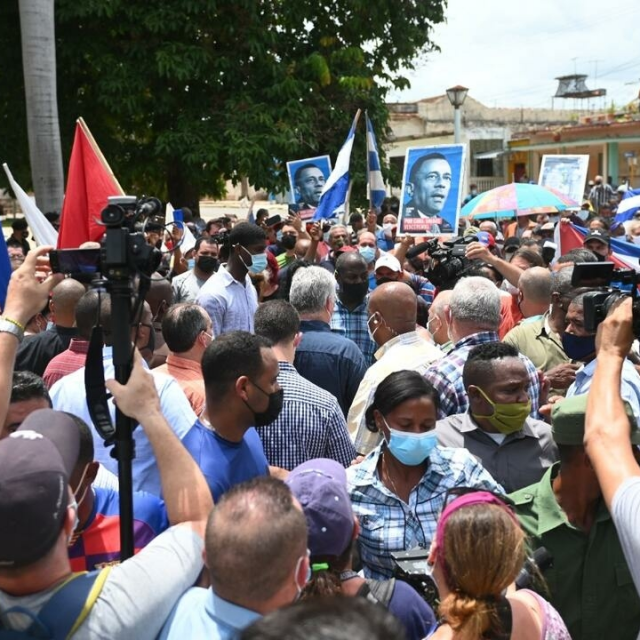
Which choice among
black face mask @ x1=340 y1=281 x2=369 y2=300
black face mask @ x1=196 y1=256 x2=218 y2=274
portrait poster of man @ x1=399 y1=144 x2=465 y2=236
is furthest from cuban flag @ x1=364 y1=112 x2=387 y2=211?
black face mask @ x1=340 y1=281 x2=369 y2=300

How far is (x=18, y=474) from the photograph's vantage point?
2.18 meters

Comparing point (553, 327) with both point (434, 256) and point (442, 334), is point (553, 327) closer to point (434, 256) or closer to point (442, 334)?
point (442, 334)

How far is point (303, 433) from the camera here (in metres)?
4.40

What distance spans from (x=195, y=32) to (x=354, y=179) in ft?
13.5

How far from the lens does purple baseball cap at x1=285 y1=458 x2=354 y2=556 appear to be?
265 centimetres

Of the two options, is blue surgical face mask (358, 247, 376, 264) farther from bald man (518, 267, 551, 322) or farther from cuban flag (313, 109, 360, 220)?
bald man (518, 267, 551, 322)

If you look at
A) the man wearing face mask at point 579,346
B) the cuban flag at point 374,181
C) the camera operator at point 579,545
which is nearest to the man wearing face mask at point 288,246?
the cuban flag at point 374,181

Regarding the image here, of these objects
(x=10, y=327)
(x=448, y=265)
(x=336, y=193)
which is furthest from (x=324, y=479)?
(x=336, y=193)

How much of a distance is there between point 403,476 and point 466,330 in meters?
1.62

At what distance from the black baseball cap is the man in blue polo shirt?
0.38 m

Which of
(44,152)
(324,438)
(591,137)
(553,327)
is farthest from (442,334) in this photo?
(591,137)

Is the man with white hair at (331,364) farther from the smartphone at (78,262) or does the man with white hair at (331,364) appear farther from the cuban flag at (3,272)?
the smartphone at (78,262)

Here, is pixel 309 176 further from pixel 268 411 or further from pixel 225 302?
pixel 268 411

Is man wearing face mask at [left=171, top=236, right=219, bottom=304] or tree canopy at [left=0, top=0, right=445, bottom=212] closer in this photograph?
man wearing face mask at [left=171, top=236, right=219, bottom=304]
